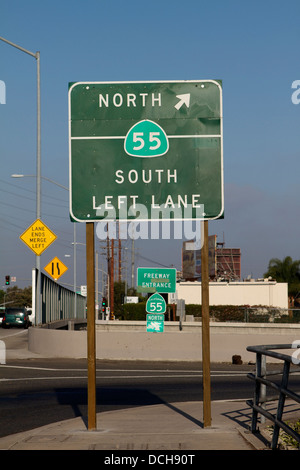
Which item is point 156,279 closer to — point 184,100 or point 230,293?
point 184,100

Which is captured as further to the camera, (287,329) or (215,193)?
(287,329)

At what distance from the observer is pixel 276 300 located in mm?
93750

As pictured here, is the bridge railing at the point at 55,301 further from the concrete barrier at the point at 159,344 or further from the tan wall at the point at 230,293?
the tan wall at the point at 230,293

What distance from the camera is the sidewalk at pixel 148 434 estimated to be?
8.52 meters

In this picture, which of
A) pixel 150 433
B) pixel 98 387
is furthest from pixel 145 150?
pixel 98 387

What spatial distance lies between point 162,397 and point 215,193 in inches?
244

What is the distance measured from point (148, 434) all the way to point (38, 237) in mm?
20646

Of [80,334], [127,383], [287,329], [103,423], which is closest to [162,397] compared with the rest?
[127,383]

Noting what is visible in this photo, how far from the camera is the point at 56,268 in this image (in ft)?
106

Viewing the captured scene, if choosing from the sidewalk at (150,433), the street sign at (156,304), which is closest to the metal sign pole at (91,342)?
the sidewalk at (150,433)

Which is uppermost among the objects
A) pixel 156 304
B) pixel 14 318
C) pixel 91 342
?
pixel 156 304

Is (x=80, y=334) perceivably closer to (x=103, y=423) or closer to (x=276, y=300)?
(x=103, y=423)

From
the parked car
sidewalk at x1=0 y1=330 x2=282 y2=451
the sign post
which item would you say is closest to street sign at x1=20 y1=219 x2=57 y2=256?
sidewalk at x1=0 y1=330 x2=282 y2=451

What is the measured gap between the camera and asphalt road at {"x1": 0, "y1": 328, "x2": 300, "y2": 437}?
1281cm
